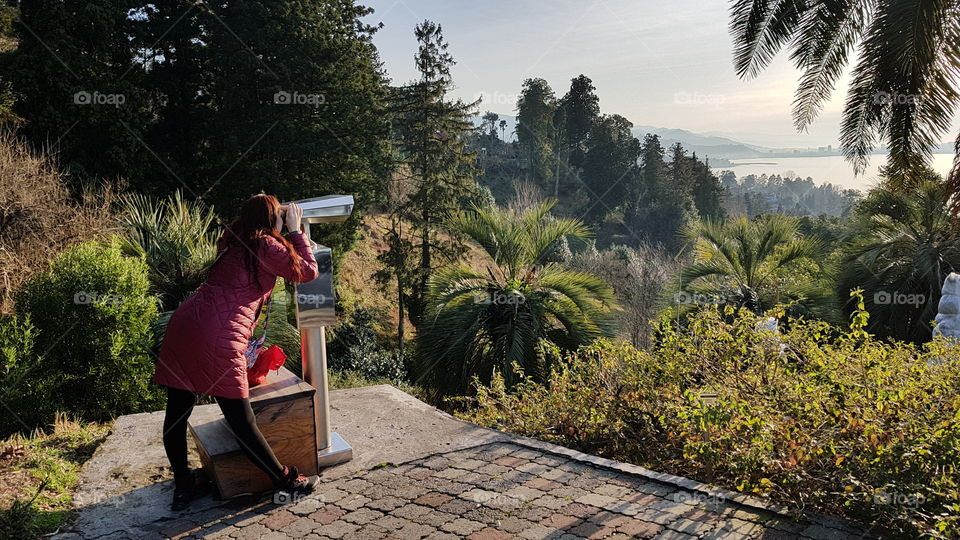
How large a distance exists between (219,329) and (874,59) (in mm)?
5798

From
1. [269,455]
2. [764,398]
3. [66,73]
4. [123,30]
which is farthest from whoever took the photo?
[123,30]

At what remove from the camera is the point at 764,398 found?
13.5 ft

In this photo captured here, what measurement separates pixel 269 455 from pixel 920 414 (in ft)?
11.8

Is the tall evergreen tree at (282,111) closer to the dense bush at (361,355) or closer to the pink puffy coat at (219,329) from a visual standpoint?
the dense bush at (361,355)

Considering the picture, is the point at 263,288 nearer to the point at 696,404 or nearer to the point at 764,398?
the point at 696,404

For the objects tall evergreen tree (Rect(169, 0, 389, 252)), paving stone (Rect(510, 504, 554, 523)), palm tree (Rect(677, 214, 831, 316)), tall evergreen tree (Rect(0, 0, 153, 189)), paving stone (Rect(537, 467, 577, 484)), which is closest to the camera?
paving stone (Rect(510, 504, 554, 523))

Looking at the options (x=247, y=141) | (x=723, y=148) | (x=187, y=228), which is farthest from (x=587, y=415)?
(x=723, y=148)

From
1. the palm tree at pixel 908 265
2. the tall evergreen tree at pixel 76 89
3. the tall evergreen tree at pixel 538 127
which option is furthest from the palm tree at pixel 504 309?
the tall evergreen tree at pixel 538 127

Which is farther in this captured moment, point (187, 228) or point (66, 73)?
point (66, 73)

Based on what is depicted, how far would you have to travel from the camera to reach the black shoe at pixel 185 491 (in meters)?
3.44

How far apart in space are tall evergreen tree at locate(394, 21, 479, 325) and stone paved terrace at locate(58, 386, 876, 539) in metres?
20.1

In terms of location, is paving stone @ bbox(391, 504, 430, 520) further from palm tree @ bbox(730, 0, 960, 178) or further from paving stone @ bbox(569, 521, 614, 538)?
palm tree @ bbox(730, 0, 960, 178)

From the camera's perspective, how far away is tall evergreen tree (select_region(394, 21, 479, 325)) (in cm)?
2447

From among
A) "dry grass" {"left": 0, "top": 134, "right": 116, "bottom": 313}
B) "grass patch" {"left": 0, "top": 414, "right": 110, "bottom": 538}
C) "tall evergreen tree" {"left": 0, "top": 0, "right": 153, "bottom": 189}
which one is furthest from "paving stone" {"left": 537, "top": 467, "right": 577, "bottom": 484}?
"tall evergreen tree" {"left": 0, "top": 0, "right": 153, "bottom": 189}
